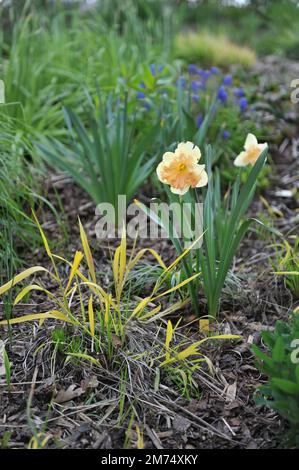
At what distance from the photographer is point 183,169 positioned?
195cm

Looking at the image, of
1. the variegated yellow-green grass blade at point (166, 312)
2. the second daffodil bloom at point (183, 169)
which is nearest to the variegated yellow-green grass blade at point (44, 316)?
the variegated yellow-green grass blade at point (166, 312)

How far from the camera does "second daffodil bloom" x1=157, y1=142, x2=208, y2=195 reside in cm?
194

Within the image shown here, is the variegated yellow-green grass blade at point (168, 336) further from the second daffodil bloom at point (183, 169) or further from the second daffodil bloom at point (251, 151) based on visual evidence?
the second daffodil bloom at point (251, 151)

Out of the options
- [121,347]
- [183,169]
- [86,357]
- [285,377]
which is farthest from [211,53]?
[285,377]

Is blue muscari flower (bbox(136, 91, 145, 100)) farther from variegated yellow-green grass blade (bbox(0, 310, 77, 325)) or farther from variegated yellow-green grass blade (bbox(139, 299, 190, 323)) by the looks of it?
variegated yellow-green grass blade (bbox(0, 310, 77, 325))

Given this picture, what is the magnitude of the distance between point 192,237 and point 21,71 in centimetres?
192

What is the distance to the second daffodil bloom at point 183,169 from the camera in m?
1.94

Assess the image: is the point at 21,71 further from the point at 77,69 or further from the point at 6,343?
the point at 6,343

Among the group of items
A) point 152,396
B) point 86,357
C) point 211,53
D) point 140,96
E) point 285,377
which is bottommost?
point 152,396

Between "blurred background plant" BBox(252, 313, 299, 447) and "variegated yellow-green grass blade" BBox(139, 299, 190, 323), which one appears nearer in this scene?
"blurred background plant" BBox(252, 313, 299, 447)

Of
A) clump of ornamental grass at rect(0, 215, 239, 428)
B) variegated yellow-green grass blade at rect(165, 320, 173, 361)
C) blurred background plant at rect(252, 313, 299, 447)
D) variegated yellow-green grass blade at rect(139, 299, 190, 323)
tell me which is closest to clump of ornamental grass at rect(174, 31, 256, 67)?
variegated yellow-green grass blade at rect(139, 299, 190, 323)

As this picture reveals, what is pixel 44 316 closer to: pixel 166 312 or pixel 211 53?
pixel 166 312

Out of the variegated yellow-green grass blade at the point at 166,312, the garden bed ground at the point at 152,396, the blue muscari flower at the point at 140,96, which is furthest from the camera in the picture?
the blue muscari flower at the point at 140,96
